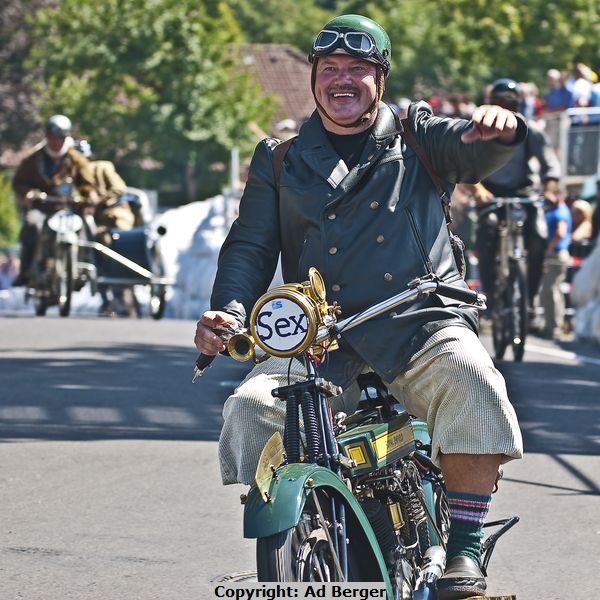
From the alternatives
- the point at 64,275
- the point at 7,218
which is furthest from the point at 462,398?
the point at 7,218

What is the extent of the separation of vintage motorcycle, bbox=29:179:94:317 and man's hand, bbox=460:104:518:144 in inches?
557

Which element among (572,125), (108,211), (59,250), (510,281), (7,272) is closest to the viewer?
(510,281)

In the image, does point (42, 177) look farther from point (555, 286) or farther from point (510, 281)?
point (510, 281)

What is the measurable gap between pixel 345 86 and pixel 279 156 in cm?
31

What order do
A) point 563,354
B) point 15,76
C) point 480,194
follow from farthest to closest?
point 15,76 → point 563,354 → point 480,194

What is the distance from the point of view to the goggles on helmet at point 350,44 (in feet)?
16.4

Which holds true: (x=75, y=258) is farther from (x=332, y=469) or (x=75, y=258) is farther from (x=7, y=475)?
(x=332, y=469)

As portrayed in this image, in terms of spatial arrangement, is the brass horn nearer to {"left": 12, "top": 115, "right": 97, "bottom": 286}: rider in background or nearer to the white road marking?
the white road marking

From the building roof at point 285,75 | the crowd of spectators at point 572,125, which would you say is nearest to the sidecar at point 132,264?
the crowd of spectators at point 572,125

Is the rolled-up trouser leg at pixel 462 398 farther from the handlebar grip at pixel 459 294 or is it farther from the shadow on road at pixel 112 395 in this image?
the shadow on road at pixel 112 395

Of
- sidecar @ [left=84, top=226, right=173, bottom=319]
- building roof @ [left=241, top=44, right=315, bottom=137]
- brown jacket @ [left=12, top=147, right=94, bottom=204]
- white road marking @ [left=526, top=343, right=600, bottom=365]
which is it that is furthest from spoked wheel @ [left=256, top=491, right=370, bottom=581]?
building roof @ [left=241, top=44, right=315, bottom=137]

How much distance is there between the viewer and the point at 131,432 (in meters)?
9.96

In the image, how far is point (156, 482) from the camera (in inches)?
328

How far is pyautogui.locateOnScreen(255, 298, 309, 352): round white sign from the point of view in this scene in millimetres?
4496
